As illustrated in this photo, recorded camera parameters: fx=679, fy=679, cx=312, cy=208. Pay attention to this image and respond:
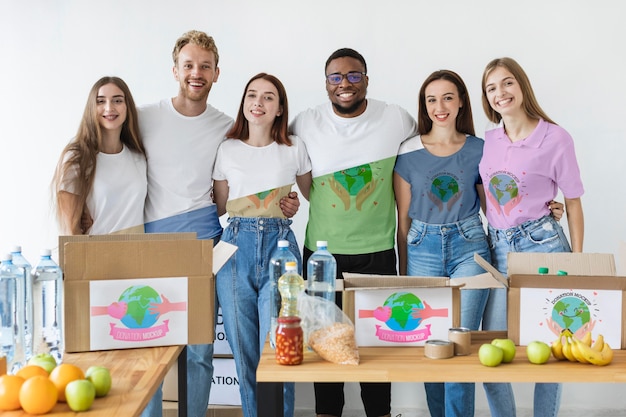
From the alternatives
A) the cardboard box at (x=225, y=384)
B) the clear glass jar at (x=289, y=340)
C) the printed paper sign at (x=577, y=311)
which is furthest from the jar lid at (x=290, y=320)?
the cardboard box at (x=225, y=384)

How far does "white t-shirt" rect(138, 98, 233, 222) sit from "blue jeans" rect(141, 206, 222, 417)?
1.2 inches

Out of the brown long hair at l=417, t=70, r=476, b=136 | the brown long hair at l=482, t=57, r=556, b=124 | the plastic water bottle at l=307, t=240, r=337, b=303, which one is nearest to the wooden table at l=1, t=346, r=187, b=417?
the plastic water bottle at l=307, t=240, r=337, b=303

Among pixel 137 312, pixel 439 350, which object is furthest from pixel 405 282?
pixel 137 312

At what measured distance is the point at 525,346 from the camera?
6.29 feet

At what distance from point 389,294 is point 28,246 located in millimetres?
2521

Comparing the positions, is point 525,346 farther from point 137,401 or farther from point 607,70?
point 607,70

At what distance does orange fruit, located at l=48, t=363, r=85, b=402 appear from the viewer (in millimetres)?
1493

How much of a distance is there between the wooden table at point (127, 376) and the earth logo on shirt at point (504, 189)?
1369mm

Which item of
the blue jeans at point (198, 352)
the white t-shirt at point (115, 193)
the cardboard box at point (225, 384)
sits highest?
the white t-shirt at point (115, 193)

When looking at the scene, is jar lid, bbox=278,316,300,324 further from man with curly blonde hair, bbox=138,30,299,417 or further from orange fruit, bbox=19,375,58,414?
man with curly blonde hair, bbox=138,30,299,417

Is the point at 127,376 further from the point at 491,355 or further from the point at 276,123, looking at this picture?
the point at 276,123

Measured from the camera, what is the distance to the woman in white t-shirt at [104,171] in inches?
106

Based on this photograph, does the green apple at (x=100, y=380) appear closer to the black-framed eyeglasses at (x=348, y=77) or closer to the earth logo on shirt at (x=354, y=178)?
the earth logo on shirt at (x=354, y=178)

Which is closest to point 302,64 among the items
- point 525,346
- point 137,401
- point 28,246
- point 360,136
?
point 360,136
